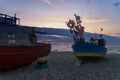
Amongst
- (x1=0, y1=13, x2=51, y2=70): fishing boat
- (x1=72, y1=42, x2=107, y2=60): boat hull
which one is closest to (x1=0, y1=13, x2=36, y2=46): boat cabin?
(x1=0, y1=13, x2=51, y2=70): fishing boat

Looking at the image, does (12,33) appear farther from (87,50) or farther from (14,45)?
(87,50)

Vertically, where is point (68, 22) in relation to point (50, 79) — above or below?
above

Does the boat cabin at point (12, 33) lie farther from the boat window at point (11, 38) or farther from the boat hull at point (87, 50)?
the boat hull at point (87, 50)

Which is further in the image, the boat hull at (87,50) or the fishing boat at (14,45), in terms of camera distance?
the boat hull at (87,50)

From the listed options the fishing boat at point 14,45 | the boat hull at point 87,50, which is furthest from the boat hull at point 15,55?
the boat hull at point 87,50

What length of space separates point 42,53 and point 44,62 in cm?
502

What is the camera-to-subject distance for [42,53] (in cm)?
3094

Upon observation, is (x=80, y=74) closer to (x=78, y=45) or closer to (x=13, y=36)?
(x=13, y=36)

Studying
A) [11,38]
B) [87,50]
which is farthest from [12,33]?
[87,50]

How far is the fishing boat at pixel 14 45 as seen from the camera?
22.9m

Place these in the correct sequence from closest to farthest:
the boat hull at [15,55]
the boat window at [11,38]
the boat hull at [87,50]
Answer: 1. the boat hull at [15,55]
2. the boat window at [11,38]
3. the boat hull at [87,50]

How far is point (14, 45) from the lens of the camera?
2431 centimetres

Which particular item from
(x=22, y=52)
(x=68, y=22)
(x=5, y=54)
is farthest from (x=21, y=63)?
(x=68, y=22)

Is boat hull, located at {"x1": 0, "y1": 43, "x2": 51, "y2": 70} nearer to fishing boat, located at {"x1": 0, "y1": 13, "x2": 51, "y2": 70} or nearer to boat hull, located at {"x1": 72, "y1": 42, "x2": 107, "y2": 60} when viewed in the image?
fishing boat, located at {"x1": 0, "y1": 13, "x2": 51, "y2": 70}
